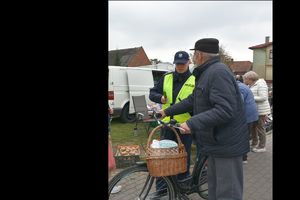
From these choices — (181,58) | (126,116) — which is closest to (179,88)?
(181,58)

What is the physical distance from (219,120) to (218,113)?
0.06 m

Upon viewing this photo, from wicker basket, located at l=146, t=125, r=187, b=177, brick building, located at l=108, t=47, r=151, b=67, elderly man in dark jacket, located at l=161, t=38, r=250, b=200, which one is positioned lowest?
wicker basket, located at l=146, t=125, r=187, b=177

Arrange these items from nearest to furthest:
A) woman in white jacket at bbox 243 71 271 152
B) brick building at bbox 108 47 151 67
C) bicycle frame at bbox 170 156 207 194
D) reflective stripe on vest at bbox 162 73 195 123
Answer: bicycle frame at bbox 170 156 207 194
reflective stripe on vest at bbox 162 73 195 123
woman in white jacket at bbox 243 71 271 152
brick building at bbox 108 47 151 67

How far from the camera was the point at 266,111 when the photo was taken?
6410 millimetres

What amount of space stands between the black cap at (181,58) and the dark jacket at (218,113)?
84 centimetres

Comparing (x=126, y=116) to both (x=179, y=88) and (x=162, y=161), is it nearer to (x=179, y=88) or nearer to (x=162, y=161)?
(x=179, y=88)

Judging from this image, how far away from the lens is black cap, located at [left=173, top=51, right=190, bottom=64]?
3613 millimetres

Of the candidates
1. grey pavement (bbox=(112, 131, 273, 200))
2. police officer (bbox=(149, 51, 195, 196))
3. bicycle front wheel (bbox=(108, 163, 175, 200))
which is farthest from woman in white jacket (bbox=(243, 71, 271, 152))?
bicycle front wheel (bbox=(108, 163, 175, 200))

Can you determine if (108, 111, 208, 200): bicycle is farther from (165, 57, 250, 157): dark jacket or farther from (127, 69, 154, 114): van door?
(127, 69, 154, 114): van door
